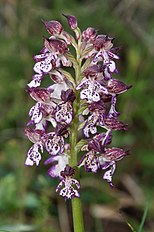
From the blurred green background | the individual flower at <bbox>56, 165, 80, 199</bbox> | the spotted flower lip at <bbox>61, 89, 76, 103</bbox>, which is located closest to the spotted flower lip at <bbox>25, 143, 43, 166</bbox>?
the individual flower at <bbox>56, 165, 80, 199</bbox>

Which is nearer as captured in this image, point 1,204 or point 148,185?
point 1,204

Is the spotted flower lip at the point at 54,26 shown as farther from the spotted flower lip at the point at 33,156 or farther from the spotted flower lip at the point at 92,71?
the spotted flower lip at the point at 33,156

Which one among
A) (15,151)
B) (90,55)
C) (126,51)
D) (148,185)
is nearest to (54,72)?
(90,55)

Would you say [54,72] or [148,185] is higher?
[54,72]

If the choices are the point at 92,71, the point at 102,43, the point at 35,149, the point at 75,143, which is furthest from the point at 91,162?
the point at 102,43

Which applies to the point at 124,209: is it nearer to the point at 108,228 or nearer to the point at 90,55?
the point at 108,228

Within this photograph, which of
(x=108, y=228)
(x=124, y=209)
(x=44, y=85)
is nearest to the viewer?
(x=108, y=228)

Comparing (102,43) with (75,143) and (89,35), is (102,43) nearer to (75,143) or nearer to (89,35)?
(89,35)

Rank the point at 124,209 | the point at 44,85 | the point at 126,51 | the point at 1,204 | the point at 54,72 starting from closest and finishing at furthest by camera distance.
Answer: the point at 54,72, the point at 1,204, the point at 124,209, the point at 44,85, the point at 126,51

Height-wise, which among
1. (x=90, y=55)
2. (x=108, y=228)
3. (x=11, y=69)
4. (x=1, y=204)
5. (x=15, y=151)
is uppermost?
(x=11, y=69)
